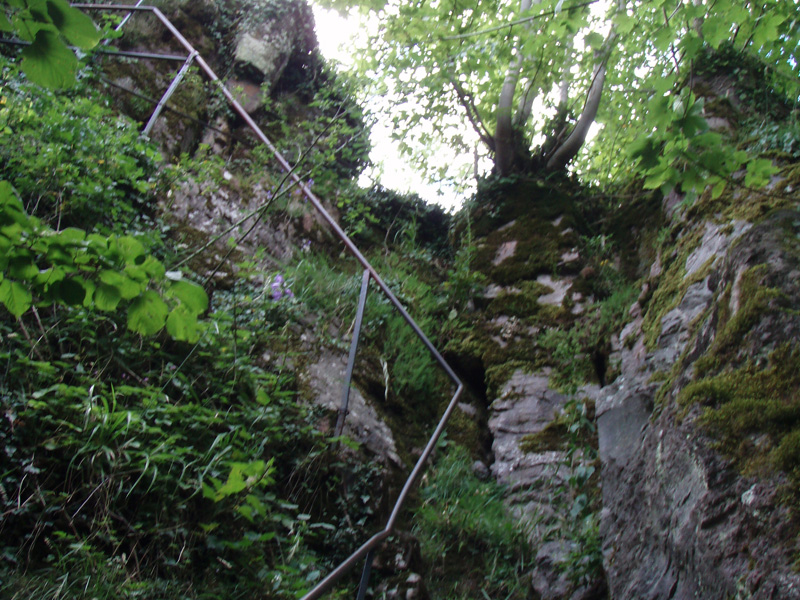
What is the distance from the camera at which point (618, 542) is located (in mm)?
2395

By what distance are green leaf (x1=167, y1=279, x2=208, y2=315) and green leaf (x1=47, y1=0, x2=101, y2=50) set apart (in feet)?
1.83

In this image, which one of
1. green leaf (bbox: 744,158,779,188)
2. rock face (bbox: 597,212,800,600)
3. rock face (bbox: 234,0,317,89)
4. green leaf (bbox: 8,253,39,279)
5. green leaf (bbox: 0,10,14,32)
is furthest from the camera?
rock face (bbox: 234,0,317,89)

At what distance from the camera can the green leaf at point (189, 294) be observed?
1.19 meters

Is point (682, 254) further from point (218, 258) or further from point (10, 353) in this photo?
point (10, 353)

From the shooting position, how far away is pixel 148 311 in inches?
49.2

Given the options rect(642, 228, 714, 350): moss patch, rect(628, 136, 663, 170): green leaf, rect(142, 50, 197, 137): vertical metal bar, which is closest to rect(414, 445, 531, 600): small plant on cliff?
rect(642, 228, 714, 350): moss patch

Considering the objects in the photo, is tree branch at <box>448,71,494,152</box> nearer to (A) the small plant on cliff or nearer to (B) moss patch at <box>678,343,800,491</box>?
(A) the small plant on cliff

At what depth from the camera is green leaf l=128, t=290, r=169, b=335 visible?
1238 mm

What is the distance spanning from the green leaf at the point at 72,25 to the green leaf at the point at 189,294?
0.56m

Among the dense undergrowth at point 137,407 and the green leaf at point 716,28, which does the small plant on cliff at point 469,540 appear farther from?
the green leaf at point 716,28

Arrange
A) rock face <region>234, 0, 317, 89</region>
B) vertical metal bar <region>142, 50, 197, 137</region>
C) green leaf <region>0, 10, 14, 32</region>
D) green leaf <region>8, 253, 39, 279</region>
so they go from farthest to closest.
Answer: rock face <region>234, 0, 317, 89</region> → vertical metal bar <region>142, 50, 197, 137</region> → green leaf <region>8, 253, 39, 279</region> → green leaf <region>0, 10, 14, 32</region>

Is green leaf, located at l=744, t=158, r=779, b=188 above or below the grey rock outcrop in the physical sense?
above

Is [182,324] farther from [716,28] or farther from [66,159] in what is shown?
[716,28]

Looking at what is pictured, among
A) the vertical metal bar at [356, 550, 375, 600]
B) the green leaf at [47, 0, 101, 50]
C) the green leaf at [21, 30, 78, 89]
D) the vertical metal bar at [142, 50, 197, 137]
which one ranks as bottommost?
the vertical metal bar at [356, 550, 375, 600]
